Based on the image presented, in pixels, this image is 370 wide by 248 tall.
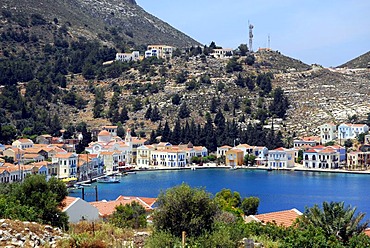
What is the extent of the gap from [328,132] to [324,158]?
6.44 meters

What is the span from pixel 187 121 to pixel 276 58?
2253 cm

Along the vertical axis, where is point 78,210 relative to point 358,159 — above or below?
below

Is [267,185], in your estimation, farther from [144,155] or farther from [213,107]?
[213,107]

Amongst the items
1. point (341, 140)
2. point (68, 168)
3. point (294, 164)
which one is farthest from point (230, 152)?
point (68, 168)

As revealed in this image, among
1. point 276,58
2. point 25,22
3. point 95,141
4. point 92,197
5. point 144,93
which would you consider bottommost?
point 92,197

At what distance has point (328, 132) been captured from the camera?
190 ft

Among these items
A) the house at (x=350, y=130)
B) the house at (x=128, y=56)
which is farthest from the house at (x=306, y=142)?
the house at (x=128, y=56)

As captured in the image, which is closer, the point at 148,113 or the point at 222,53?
the point at 148,113

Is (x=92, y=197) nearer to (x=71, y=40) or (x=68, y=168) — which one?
(x=68, y=168)

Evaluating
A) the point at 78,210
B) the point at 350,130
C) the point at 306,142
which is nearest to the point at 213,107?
the point at 306,142

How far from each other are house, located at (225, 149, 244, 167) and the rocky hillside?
135 feet

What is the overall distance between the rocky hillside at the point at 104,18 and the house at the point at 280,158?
44091 millimetres

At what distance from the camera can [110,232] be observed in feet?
34.9

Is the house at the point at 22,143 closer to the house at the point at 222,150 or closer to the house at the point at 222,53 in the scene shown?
the house at the point at 222,150
